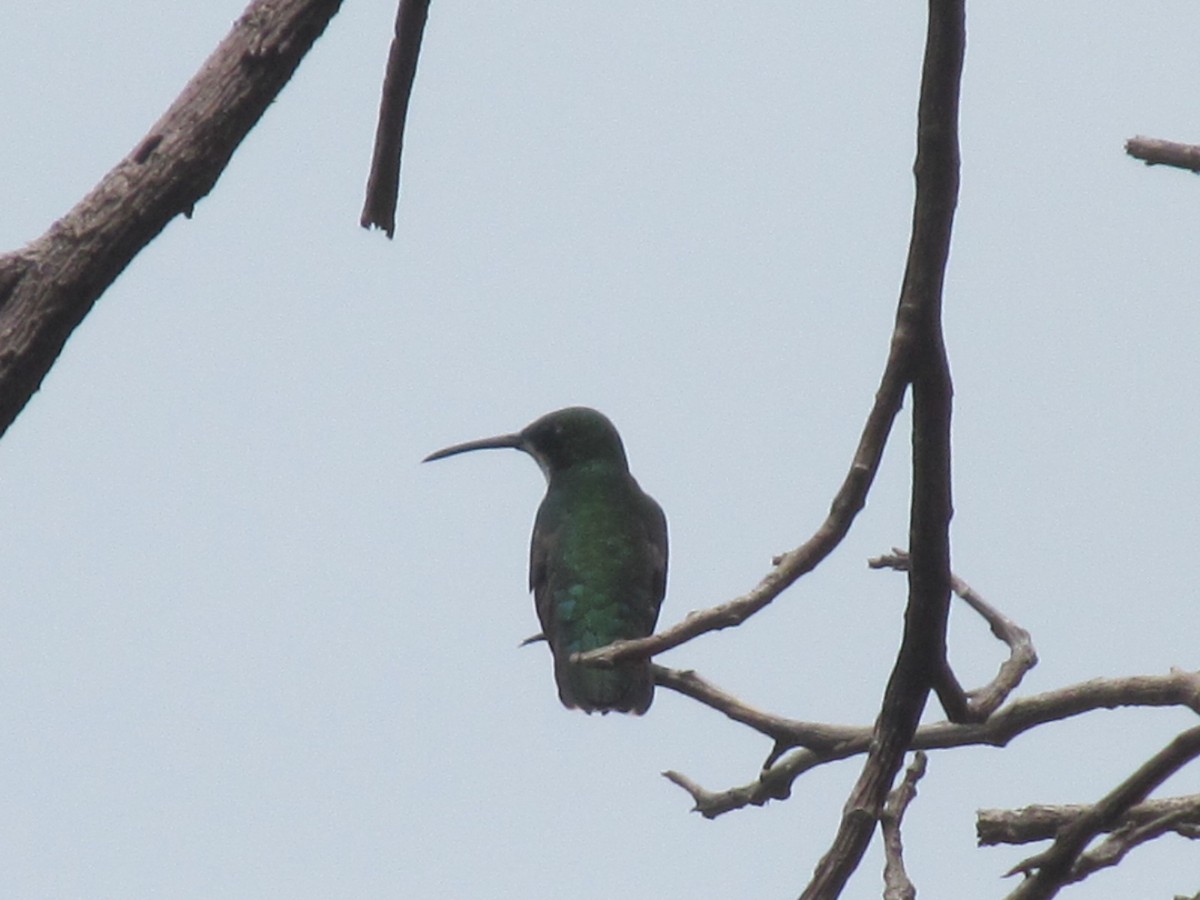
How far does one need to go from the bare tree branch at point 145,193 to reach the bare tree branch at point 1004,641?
70.8 inches

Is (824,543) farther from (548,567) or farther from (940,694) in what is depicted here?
(548,567)

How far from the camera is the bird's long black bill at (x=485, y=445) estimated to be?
9973 mm

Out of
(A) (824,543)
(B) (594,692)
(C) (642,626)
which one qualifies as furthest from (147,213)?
(C) (642,626)

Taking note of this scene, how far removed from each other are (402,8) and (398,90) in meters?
0.22

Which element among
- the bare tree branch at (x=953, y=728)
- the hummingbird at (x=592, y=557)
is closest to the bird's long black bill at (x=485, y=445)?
the hummingbird at (x=592, y=557)

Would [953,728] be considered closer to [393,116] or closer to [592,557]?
[393,116]

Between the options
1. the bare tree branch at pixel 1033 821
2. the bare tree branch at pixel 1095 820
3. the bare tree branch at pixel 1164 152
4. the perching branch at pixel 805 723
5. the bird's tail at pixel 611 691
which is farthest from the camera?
the bird's tail at pixel 611 691

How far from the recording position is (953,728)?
5.11m

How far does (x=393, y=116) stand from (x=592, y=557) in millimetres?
3557

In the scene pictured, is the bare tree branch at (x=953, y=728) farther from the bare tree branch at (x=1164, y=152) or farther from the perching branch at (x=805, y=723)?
the bare tree branch at (x=1164, y=152)

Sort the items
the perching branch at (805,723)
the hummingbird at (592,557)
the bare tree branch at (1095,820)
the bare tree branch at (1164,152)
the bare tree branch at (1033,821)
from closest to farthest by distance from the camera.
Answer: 1. the bare tree branch at (1095,820)
2. the bare tree branch at (1033,821)
3. the bare tree branch at (1164,152)
4. the perching branch at (805,723)
5. the hummingbird at (592,557)

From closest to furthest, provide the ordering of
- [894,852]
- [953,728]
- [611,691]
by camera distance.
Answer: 1. [894,852]
2. [953,728]
3. [611,691]

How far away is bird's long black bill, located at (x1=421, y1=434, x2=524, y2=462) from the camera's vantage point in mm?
9973

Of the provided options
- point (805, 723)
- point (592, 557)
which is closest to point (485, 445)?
point (592, 557)
